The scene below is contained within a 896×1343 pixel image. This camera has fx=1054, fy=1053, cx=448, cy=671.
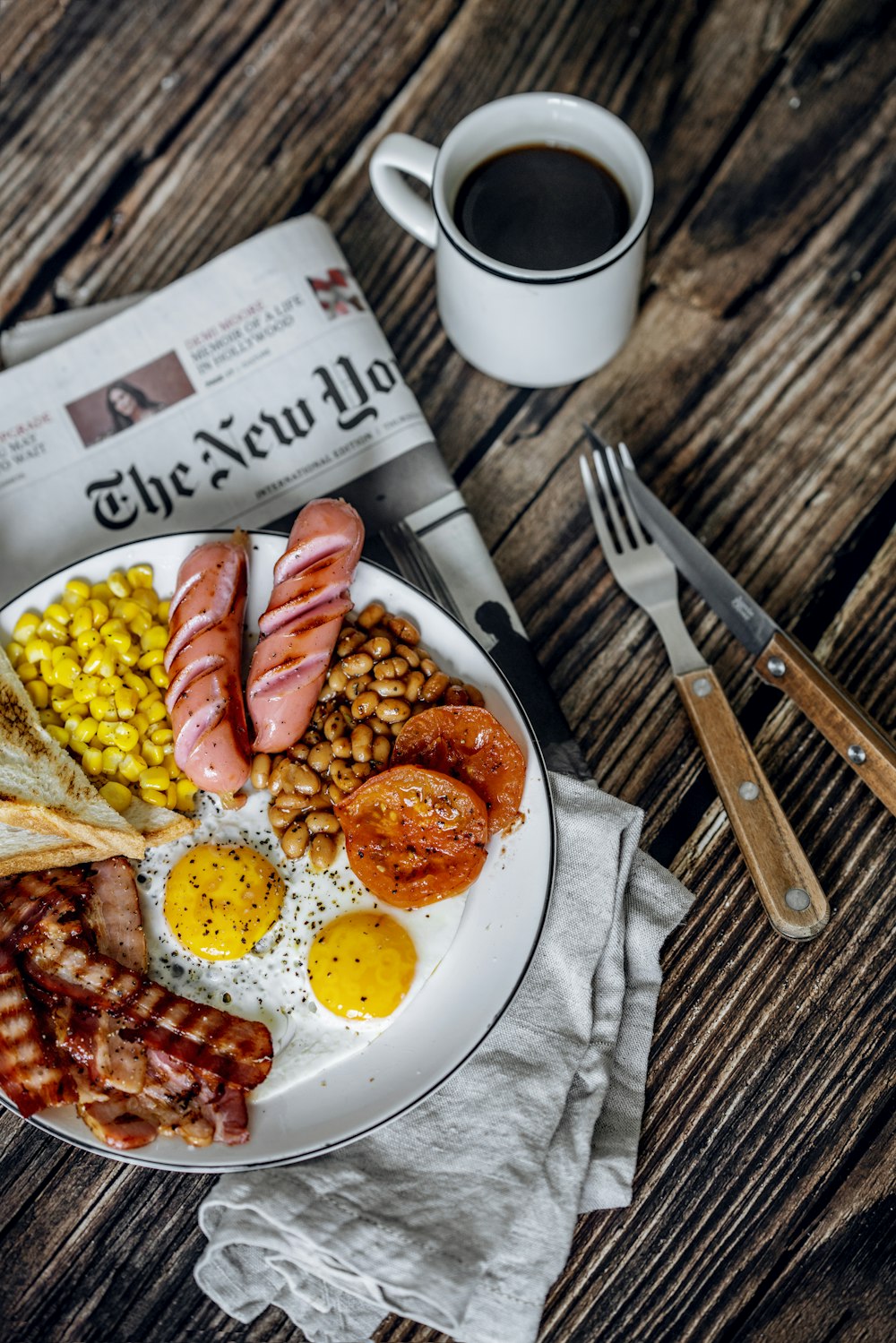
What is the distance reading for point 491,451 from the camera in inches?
87.8

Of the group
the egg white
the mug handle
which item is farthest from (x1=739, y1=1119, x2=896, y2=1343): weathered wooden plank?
the mug handle

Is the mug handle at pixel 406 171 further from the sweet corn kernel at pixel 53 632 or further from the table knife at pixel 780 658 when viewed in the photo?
the sweet corn kernel at pixel 53 632

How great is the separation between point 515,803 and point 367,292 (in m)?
1.22

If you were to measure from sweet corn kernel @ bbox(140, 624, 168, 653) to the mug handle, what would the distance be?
90 centimetres

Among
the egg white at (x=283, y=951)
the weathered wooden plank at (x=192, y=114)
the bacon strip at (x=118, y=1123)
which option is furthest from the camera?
the weathered wooden plank at (x=192, y=114)

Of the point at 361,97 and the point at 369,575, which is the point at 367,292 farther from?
the point at 369,575

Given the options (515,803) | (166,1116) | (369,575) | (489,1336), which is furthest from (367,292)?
(489,1336)

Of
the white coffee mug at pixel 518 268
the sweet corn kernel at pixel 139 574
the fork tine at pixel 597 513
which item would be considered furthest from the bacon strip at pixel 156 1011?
the white coffee mug at pixel 518 268

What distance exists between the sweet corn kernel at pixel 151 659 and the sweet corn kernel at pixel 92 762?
0.18 meters

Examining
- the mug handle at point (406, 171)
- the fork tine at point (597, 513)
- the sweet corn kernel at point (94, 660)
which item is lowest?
the sweet corn kernel at point (94, 660)

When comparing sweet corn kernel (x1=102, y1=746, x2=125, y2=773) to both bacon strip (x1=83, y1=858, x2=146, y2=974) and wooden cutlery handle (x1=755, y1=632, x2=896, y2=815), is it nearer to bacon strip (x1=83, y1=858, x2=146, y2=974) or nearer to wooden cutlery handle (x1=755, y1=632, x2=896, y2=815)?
bacon strip (x1=83, y1=858, x2=146, y2=974)

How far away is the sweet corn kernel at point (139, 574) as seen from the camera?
1.99 m

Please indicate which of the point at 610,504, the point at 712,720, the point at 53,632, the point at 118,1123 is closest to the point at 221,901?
the point at 118,1123

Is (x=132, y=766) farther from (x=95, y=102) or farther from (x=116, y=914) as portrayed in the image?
(x=95, y=102)
